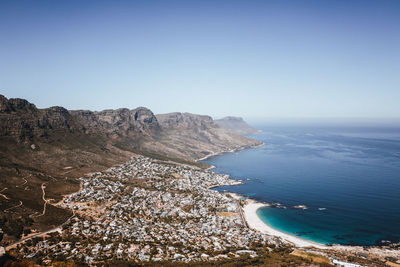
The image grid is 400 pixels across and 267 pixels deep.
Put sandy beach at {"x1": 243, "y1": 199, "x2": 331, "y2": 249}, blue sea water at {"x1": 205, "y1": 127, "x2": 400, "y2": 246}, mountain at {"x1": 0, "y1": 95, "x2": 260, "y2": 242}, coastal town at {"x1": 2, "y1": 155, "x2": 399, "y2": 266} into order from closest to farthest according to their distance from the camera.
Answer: coastal town at {"x1": 2, "y1": 155, "x2": 399, "y2": 266} → mountain at {"x1": 0, "y1": 95, "x2": 260, "y2": 242} → sandy beach at {"x1": 243, "y1": 199, "x2": 331, "y2": 249} → blue sea water at {"x1": 205, "y1": 127, "x2": 400, "y2": 246}

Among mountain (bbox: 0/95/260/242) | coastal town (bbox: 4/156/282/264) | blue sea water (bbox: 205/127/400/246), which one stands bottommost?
blue sea water (bbox: 205/127/400/246)

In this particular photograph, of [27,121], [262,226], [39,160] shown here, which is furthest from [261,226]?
[27,121]

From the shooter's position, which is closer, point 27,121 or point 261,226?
point 261,226

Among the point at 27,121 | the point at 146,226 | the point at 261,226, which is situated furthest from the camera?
the point at 27,121

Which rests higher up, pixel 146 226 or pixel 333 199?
pixel 146 226

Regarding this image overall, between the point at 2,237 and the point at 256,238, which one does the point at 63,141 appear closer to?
the point at 2,237

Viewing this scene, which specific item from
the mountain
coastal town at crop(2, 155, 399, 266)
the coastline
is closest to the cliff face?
the mountain

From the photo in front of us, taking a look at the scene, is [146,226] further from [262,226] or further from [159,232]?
[262,226]

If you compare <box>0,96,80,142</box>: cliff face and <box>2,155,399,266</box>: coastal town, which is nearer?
<box>2,155,399,266</box>: coastal town

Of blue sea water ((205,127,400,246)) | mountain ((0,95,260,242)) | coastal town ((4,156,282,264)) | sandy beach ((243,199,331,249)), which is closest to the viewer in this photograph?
coastal town ((4,156,282,264))

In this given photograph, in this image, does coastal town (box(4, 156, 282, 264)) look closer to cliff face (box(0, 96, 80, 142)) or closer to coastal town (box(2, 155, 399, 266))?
coastal town (box(2, 155, 399, 266))
